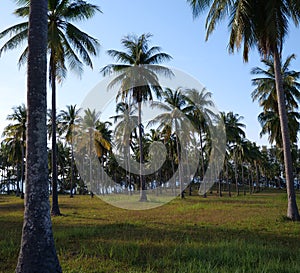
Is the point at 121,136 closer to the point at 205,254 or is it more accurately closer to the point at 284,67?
the point at 284,67

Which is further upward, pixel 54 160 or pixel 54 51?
pixel 54 51

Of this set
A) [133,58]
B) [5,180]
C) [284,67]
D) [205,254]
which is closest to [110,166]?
[5,180]

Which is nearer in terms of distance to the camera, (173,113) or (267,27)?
(267,27)

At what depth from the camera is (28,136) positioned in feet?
17.4

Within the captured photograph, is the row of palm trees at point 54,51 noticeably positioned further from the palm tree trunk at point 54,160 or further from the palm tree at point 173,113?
the palm tree at point 173,113

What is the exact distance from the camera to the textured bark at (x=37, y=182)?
16.4ft

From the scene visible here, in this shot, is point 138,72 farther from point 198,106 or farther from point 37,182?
point 37,182

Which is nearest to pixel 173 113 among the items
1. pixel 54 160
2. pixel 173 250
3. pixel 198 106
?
pixel 198 106

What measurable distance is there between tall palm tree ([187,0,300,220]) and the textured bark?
10.4 m

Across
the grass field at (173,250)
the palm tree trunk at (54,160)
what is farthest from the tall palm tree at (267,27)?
the palm tree trunk at (54,160)

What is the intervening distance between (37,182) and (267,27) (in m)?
12.1

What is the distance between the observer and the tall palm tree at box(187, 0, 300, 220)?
13867 mm

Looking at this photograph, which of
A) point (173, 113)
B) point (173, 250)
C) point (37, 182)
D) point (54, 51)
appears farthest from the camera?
point (173, 113)

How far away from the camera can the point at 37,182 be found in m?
5.18
